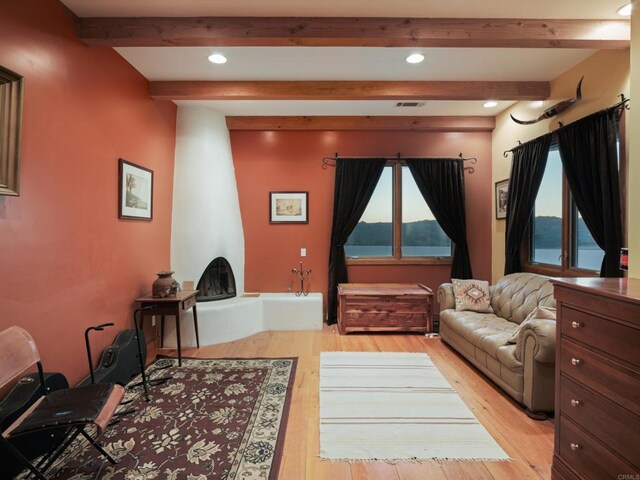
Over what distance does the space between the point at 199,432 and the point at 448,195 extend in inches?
167

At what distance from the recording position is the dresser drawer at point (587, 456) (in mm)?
1364

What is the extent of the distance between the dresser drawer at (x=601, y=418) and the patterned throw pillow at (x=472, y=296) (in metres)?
2.11

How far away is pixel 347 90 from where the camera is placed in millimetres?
3434

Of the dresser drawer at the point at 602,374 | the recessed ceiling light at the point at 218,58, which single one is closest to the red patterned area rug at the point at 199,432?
the dresser drawer at the point at 602,374

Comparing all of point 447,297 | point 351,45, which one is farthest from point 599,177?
point 351,45

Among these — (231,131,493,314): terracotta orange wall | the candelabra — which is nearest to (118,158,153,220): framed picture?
(231,131,493,314): terracotta orange wall

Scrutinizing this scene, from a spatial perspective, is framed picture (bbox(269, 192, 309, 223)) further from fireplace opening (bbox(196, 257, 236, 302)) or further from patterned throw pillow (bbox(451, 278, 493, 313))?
patterned throw pillow (bbox(451, 278, 493, 313))

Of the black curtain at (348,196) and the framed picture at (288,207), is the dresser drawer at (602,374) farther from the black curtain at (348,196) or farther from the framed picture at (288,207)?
the framed picture at (288,207)

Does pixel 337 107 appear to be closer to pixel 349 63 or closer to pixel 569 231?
pixel 349 63

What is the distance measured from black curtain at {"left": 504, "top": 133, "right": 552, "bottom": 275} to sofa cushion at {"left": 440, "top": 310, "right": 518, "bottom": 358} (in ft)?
2.94

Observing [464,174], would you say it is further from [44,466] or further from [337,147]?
[44,466]

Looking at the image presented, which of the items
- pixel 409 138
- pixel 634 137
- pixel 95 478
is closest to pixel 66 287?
pixel 95 478

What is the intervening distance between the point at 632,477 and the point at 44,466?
9.75 feet

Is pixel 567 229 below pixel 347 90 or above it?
below
